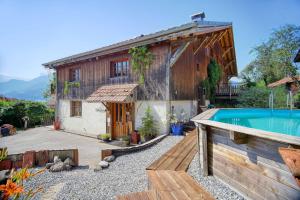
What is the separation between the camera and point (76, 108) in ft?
51.8

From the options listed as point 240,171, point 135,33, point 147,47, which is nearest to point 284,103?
point 147,47

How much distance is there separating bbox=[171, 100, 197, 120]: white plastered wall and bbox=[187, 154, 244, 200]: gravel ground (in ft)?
19.4

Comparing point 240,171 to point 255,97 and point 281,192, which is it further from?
point 255,97

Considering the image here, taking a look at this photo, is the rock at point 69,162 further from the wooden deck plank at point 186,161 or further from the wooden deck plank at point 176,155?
the wooden deck plank at point 186,161

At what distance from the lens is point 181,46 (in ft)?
33.6

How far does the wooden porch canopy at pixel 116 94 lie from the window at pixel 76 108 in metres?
3.92

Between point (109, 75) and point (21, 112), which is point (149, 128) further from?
point (21, 112)

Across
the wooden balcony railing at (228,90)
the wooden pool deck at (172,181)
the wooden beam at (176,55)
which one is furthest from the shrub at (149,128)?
the wooden balcony railing at (228,90)

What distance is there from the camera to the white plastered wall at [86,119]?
42.9 ft

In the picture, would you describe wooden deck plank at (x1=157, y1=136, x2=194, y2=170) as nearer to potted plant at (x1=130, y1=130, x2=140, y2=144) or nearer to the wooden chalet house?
the wooden chalet house

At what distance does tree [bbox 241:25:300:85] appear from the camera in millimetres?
22781

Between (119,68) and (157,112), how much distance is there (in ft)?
14.4

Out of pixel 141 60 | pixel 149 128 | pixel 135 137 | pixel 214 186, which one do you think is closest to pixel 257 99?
pixel 149 128

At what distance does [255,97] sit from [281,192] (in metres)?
13.4
